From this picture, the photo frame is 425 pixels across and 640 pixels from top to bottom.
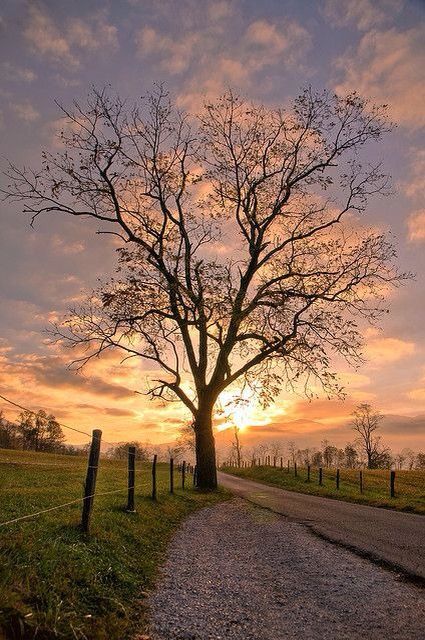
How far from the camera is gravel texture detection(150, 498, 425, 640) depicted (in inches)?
190

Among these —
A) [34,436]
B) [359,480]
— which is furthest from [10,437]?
[359,480]

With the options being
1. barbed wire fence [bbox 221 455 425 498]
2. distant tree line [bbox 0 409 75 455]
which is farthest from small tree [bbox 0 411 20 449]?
barbed wire fence [bbox 221 455 425 498]

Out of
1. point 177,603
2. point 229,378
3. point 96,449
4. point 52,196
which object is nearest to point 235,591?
point 177,603

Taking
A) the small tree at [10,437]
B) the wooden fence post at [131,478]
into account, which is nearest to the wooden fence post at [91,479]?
the wooden fence post at [131,478]

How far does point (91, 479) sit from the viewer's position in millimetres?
8328

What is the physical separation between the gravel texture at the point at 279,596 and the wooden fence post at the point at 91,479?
167cm

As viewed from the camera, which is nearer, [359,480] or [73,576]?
[73,576]

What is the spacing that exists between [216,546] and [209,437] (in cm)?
1381

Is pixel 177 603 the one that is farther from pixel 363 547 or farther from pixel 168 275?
pixel 168 275

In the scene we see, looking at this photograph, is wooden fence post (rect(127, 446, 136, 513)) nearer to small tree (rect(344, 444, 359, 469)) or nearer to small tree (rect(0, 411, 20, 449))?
small tree (rect(0, 411, 20, 449))

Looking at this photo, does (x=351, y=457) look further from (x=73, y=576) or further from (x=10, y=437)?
(x=73, y=576)

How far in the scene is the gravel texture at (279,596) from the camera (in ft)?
15.8

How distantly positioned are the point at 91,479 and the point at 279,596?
401cm

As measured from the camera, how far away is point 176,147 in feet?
80.2
